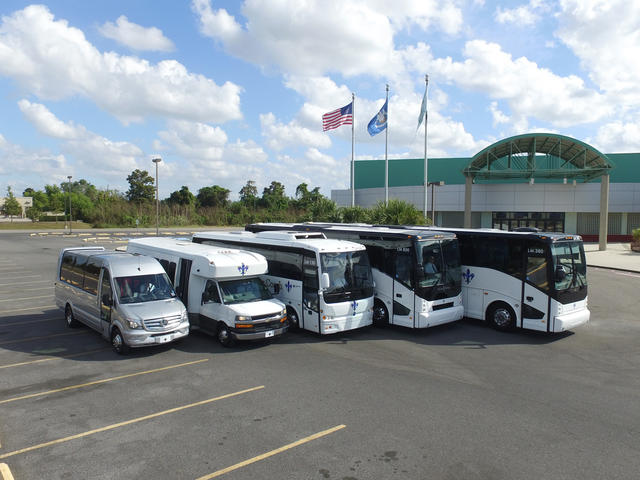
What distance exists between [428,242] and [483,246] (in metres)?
2.07

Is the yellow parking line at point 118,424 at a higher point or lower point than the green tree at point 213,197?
lower

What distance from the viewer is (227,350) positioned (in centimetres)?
1200

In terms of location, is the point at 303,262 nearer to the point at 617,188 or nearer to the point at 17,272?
the point at 17,272

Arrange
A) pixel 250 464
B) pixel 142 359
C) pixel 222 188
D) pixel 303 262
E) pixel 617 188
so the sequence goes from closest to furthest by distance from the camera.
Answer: pixel 250 464, pixel 142 359, pixel 303 262, pixel 617 188, pixel 222 188

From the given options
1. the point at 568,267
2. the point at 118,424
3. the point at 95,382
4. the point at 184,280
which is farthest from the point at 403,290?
the point at 118,424

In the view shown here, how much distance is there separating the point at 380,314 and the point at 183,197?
Answer: 85.4 m

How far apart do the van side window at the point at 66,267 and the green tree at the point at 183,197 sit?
80.2m

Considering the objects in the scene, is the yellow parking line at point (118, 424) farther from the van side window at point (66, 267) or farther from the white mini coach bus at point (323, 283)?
the van side window at point (66, 267)

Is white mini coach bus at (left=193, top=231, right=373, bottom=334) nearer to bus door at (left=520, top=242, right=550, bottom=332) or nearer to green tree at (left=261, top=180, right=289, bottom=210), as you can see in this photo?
bus door at (left=520, top=242, right=550, bottom=332)

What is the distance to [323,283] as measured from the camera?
42.5ft

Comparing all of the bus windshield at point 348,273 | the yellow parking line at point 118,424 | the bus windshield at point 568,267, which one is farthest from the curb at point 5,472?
the bus windshield at point 568,267

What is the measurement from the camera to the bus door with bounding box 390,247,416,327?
13.7m

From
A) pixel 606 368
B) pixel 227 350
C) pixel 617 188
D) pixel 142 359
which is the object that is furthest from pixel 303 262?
pixel 617 188

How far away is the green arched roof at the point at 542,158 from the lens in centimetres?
3931
